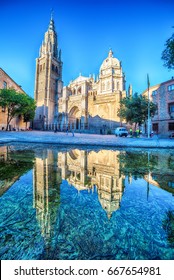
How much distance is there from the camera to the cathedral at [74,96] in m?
37.7

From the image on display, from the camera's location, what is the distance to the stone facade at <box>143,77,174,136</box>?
2325cm

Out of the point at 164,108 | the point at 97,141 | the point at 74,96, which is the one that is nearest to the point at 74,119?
the point at 74,96

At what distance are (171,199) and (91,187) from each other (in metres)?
1.19

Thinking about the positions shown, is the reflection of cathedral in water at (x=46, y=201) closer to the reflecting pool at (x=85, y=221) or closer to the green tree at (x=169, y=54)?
the reflecting pool at (x=85, y=221)

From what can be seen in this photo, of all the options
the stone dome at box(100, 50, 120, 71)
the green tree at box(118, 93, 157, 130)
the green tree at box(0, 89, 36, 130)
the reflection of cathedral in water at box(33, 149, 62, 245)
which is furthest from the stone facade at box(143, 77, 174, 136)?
the reflection of cathedral in water at box(33, 149, 62, 245)

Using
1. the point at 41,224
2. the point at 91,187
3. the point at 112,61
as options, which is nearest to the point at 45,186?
the point at 91,187

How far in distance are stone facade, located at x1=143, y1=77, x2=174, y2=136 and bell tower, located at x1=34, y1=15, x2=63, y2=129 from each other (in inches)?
1168

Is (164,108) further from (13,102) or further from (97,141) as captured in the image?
(13,102)

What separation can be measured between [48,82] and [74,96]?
34.7 feet

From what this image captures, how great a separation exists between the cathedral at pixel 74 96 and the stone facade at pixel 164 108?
10452mm

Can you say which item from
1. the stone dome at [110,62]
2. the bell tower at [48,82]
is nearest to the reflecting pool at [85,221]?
the bell tower at [48,82]

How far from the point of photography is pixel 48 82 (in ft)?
147

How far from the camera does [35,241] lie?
1.09 meters
